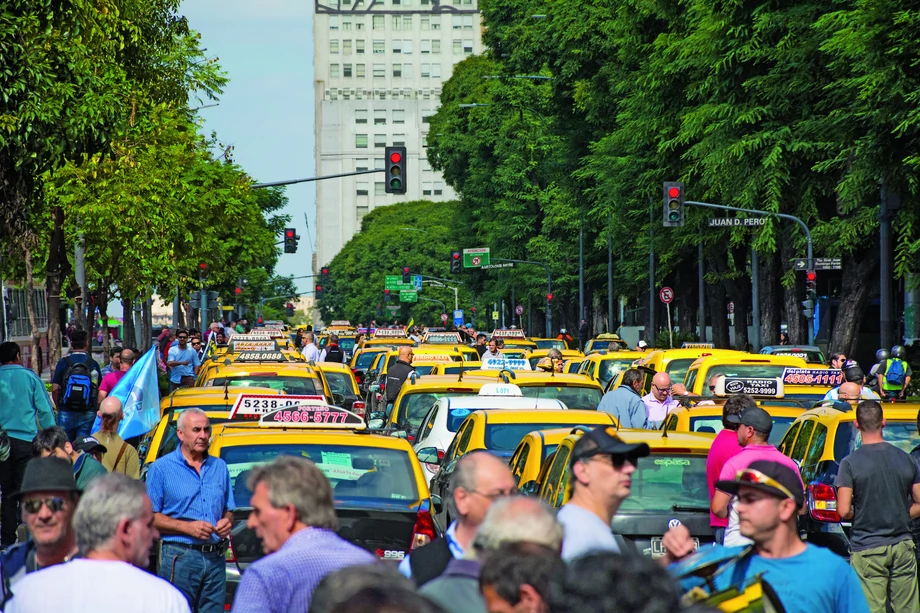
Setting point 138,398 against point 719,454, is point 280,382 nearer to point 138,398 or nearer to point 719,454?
point 138,398

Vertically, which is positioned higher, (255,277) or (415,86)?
(415,86)

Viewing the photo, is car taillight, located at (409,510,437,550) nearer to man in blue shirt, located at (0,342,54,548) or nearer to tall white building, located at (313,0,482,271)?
man in blue shirt, located at (0,342,54,548)

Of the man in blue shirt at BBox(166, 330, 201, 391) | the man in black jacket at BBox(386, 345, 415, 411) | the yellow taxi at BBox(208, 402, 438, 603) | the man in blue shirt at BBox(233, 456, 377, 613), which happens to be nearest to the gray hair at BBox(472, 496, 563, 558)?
the man in blue shirt at BBox(233, 456, 377, 613)

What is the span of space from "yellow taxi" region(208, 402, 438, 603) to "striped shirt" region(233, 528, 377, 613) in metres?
4.01

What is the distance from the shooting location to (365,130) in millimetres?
190000

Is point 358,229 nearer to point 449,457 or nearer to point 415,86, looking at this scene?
point 415,86

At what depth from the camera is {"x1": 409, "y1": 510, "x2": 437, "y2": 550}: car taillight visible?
9.02 metres

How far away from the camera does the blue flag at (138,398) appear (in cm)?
1348

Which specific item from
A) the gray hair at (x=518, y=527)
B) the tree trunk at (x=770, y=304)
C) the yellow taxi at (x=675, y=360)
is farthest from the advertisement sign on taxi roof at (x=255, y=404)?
the tree trunk at (x=770, y=304)

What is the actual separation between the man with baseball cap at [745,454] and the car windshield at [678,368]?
48.0ft

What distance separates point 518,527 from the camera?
14.0 ft

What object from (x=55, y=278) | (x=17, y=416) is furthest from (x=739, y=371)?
(x=55, y=278)

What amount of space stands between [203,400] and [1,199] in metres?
5.82

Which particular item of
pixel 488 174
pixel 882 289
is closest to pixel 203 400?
pixel 882 289
